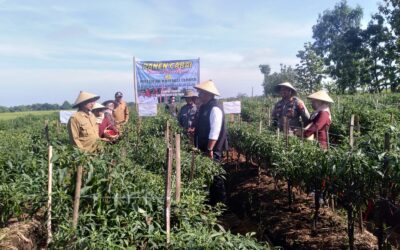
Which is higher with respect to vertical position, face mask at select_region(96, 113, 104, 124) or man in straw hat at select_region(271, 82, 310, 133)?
man in straw hat at select_region(271, 82, 310, 133)

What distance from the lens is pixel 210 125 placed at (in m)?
5.97

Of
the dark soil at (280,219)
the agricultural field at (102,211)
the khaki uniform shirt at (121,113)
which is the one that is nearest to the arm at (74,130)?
the agricultural field at (102,211)

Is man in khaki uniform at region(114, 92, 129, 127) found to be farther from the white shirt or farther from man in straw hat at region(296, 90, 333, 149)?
man in straw hat at region(296, 90, 333, 149)

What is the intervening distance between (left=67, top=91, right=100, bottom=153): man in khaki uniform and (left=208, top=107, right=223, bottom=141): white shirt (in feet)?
5.29

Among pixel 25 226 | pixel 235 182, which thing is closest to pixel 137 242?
pixel 25 226

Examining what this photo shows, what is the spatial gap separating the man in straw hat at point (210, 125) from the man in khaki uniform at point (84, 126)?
1535 mm

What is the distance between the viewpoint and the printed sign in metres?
11.2

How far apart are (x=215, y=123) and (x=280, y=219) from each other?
1625 mm

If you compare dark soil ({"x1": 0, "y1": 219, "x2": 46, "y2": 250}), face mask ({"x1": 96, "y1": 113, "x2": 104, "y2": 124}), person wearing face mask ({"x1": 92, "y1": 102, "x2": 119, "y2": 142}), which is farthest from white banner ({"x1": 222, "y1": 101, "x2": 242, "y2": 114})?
dark soil ({"x1": 0, "y1": 219, "x2": 46, "y2": 250})

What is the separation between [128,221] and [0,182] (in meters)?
1.68

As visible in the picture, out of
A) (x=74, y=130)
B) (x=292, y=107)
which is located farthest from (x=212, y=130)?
(x=74, y=130)

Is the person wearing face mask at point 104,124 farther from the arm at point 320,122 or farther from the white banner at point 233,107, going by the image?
the white banner at point 233,107

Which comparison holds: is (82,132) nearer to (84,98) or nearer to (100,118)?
(84,98)

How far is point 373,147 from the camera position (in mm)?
3961
